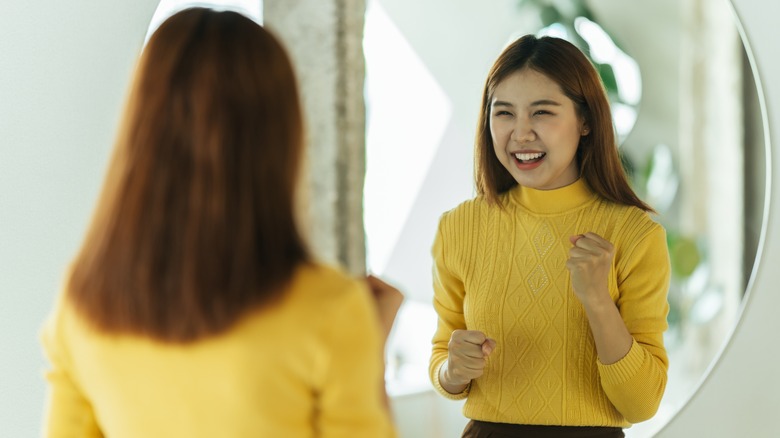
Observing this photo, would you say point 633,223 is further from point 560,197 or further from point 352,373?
point 352,373

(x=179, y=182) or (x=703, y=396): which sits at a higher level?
(x=179, y=182)

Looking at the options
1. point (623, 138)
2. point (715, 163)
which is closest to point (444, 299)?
point (623, 138)

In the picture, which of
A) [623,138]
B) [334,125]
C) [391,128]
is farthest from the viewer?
[623,138]

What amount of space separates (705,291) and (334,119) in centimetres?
80

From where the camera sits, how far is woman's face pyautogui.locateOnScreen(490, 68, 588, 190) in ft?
2.93

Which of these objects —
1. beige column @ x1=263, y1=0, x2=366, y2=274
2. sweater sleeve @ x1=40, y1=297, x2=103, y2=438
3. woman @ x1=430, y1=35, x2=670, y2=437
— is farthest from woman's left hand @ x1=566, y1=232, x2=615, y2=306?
sweater sleeve @ x1=40, y1=297, x2=103, y2=438

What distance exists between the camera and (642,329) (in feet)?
2.89

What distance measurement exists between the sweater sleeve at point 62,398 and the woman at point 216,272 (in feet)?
0.12

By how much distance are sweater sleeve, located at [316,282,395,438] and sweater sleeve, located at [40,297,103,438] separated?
166mm

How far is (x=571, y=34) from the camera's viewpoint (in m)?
1.21

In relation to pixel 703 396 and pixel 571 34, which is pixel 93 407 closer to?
pixel 571 34

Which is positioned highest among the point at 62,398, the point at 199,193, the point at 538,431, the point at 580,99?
the point at 580,99

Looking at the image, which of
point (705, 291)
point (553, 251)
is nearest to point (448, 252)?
point (553, 251)

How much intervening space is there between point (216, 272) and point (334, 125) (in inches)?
9.0
